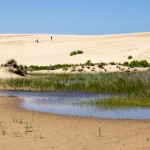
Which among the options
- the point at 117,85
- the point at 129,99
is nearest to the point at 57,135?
the point at 129,99

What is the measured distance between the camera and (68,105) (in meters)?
18.7

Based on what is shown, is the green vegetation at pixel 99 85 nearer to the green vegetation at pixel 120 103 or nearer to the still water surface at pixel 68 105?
the still water surface at pixel 68 105

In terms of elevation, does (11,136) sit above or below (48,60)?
below

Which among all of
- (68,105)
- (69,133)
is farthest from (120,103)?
(69,133)

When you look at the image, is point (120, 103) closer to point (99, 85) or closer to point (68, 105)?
point (68, 105)

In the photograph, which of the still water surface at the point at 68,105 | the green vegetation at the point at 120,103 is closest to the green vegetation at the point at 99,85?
the still water surface at the point at 68,105

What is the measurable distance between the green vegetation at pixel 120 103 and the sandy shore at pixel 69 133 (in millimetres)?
3173

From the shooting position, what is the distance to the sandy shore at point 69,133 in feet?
35.0

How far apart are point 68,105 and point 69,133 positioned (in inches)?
253

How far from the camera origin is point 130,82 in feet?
82.7

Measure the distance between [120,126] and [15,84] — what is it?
49.3ft

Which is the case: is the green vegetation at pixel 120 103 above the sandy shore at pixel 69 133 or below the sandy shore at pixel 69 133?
above

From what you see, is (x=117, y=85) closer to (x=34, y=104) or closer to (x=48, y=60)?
(x=34, y=104)

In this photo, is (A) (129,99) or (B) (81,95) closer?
(A) (129,99)
